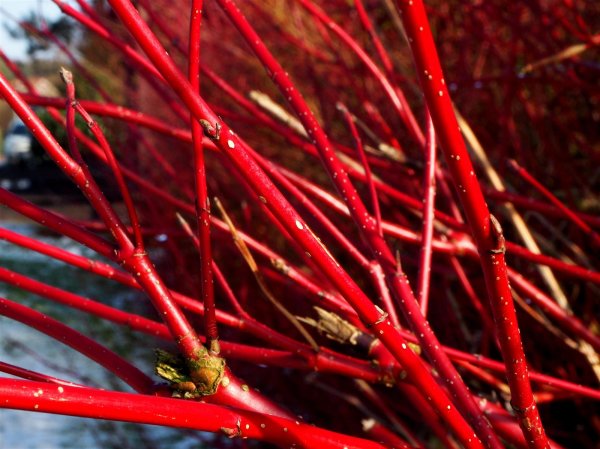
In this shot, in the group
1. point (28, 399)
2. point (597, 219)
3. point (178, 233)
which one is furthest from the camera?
point (178, 233)

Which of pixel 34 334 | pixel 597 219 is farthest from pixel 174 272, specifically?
pixel 34 334

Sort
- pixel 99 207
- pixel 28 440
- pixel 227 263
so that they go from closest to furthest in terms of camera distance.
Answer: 1. pixel 99 207
2. pixel 227 263
3. pixel 28 440

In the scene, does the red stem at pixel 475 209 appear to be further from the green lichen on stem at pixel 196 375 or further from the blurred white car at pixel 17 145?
the blurred white car at pixel 17 145

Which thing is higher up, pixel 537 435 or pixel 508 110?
pixel 508 110

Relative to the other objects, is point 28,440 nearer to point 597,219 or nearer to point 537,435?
point 597,219

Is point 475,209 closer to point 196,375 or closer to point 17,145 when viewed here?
point 196,375

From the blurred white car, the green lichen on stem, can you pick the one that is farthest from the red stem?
the blurred white car

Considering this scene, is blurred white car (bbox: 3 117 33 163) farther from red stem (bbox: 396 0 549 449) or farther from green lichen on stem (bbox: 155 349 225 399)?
red stem (bbox: 396 0 549 449)

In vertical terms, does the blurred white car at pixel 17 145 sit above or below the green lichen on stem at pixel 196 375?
above

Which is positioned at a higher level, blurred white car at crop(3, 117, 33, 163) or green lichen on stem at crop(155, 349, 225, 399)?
blurred white car at crop(3, 117, 33, 163)

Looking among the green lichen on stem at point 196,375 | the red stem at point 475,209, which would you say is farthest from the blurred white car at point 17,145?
the red stem at point 475,209

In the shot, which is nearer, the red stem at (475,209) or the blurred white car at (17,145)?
the red stem at (475,209)
